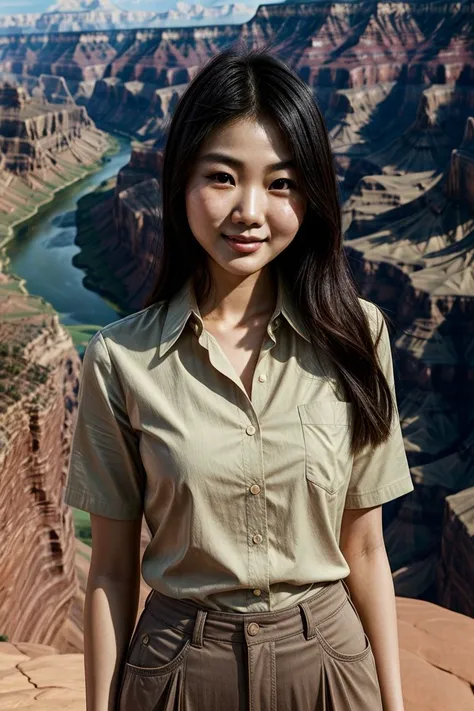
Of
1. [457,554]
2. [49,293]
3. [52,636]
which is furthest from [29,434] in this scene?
[49,293]

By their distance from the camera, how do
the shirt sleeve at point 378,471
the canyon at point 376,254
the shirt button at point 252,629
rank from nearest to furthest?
the shirt button at point 252,629, the shirt sleeve at point 378,471, the canyon at point 376,254

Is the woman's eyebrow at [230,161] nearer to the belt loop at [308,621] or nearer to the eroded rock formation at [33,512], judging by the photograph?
the belt loop at [308,621]

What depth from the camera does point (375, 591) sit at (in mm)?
2406

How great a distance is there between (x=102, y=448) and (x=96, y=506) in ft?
0.47

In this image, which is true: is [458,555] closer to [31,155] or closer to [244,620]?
[244,620]

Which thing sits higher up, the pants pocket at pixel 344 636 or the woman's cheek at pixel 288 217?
the woman's cheek at pixel 288 217

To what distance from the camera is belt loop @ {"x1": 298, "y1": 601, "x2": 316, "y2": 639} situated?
218cm

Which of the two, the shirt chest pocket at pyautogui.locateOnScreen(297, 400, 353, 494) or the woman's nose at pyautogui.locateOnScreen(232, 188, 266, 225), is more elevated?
the woman's nose at pyautogui.locateOnScreen(232, 188, 266, 225)

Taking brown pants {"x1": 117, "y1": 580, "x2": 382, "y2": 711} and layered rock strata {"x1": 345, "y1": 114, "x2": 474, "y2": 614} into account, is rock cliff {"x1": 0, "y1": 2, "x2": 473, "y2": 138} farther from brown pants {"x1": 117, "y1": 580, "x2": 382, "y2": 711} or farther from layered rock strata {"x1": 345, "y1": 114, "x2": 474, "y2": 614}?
brown pants {"x1": 117, "y1": 580, "x2": 382, "y2": 711}

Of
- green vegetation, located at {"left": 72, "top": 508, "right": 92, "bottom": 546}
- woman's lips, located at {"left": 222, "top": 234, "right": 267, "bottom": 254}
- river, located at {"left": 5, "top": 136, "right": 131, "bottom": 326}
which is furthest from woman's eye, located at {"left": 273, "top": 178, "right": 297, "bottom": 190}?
river, located at {"left": 5, "top": 136, "right": 131, "bottom": 326}

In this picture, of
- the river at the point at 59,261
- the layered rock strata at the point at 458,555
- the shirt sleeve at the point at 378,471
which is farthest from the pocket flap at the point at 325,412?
the river at the point at 59,261

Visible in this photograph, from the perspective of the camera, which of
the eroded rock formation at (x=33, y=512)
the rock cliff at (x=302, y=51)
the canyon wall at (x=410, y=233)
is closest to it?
the eroded rock formation at (x=33, y=512)

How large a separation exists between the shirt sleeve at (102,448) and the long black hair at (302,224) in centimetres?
32

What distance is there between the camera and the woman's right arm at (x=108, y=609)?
2275mm
